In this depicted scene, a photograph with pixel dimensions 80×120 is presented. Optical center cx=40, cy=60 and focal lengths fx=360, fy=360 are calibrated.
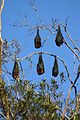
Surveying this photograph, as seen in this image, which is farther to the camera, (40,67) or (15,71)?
(15,71)

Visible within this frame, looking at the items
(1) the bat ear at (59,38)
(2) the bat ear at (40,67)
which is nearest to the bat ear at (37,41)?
(2) the bat ear at (40,67)

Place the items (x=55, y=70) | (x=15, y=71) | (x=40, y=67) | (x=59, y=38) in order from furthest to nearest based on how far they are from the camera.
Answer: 1. (x=15, y=71)
2. (x=40, y=67)
3. (x=55, y=70)
4. (x=59, y=38)

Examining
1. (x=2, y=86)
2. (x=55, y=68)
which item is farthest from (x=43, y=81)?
(x=2, y=86)

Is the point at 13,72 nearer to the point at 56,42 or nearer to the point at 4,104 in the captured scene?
the point at 4,104

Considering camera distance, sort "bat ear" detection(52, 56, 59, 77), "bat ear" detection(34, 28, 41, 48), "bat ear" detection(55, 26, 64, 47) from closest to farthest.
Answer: "bat ear" detection(55, 26, 64, 47) → "bat ear" detection(52, 56, 59, 77) → "bat ear" detection(34, 28, 41, 48)

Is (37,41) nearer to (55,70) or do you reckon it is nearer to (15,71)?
(55,70)

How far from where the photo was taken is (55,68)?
539 inches

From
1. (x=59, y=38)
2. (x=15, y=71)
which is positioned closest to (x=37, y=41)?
(x=59, y=38)

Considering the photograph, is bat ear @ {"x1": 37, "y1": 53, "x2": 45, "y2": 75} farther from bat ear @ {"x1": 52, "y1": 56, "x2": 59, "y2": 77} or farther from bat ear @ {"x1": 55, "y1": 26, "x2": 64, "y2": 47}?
bat ear @ {"x1": 55, "y1": 26, "x2": 64, "y2": 47}

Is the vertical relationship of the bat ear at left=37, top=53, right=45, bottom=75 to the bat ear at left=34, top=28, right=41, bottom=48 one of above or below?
below

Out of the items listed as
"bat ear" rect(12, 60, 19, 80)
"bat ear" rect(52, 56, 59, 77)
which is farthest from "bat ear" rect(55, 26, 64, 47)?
"bat ear" rect(12, 60, 19, 80)

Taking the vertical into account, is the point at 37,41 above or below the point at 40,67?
above

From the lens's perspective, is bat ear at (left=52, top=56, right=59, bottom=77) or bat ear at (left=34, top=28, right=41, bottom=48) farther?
bat ear at (left=34, top=28, right=41, bottom=48)

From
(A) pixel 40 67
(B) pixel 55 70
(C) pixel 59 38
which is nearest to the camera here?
(C) pixel 59 38
